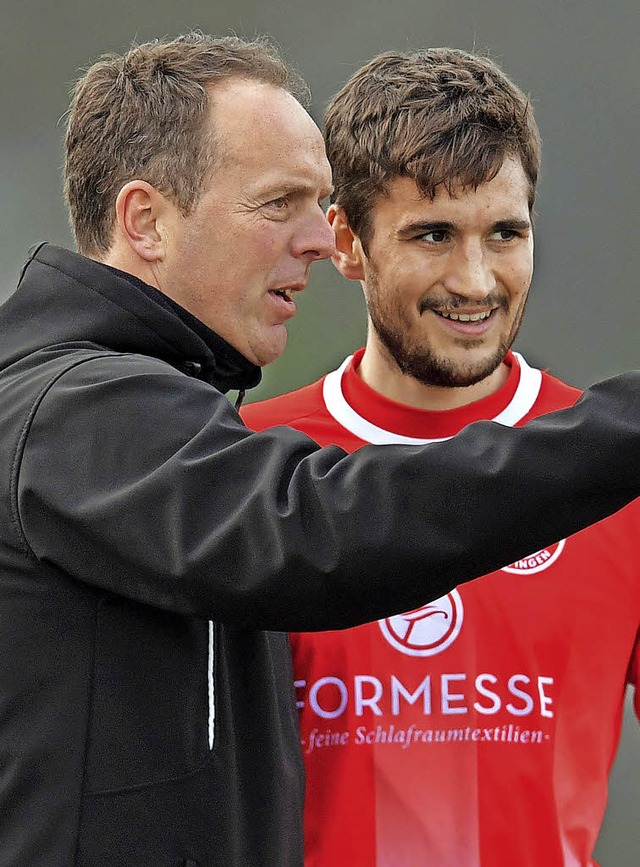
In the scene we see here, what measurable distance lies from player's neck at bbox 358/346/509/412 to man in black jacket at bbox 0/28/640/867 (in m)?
0.46

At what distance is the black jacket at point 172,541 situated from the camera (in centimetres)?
116

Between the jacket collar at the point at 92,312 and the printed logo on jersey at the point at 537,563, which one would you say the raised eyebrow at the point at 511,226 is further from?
the jacket collar at the point at 92,312

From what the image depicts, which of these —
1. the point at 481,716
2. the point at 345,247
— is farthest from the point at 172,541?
the point at 345,247

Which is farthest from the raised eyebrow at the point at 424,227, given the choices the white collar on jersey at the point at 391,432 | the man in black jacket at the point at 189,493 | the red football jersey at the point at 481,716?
the red football jersey at the point at 481,716

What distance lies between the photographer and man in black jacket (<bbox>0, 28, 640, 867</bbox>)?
1169 mm

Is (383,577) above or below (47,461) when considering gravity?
below

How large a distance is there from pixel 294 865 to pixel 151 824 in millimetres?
290

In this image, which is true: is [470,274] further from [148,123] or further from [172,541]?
[172,541]

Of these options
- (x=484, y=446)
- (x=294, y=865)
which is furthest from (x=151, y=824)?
(x=484, y=446)

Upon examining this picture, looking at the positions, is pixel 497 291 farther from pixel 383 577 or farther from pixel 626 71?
pixel 626 71

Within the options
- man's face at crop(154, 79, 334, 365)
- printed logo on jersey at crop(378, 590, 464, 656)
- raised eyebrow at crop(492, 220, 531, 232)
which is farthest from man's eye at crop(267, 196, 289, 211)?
printed logo on jersey at crop(378, 590, 464, 656)

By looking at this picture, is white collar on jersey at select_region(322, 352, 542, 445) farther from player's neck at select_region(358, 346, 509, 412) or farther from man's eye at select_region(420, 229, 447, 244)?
man's eye at select_region(420, 229, 447, 244)

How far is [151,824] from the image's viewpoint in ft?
4.49

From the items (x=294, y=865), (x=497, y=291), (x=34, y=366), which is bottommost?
(x=294, y=865)
